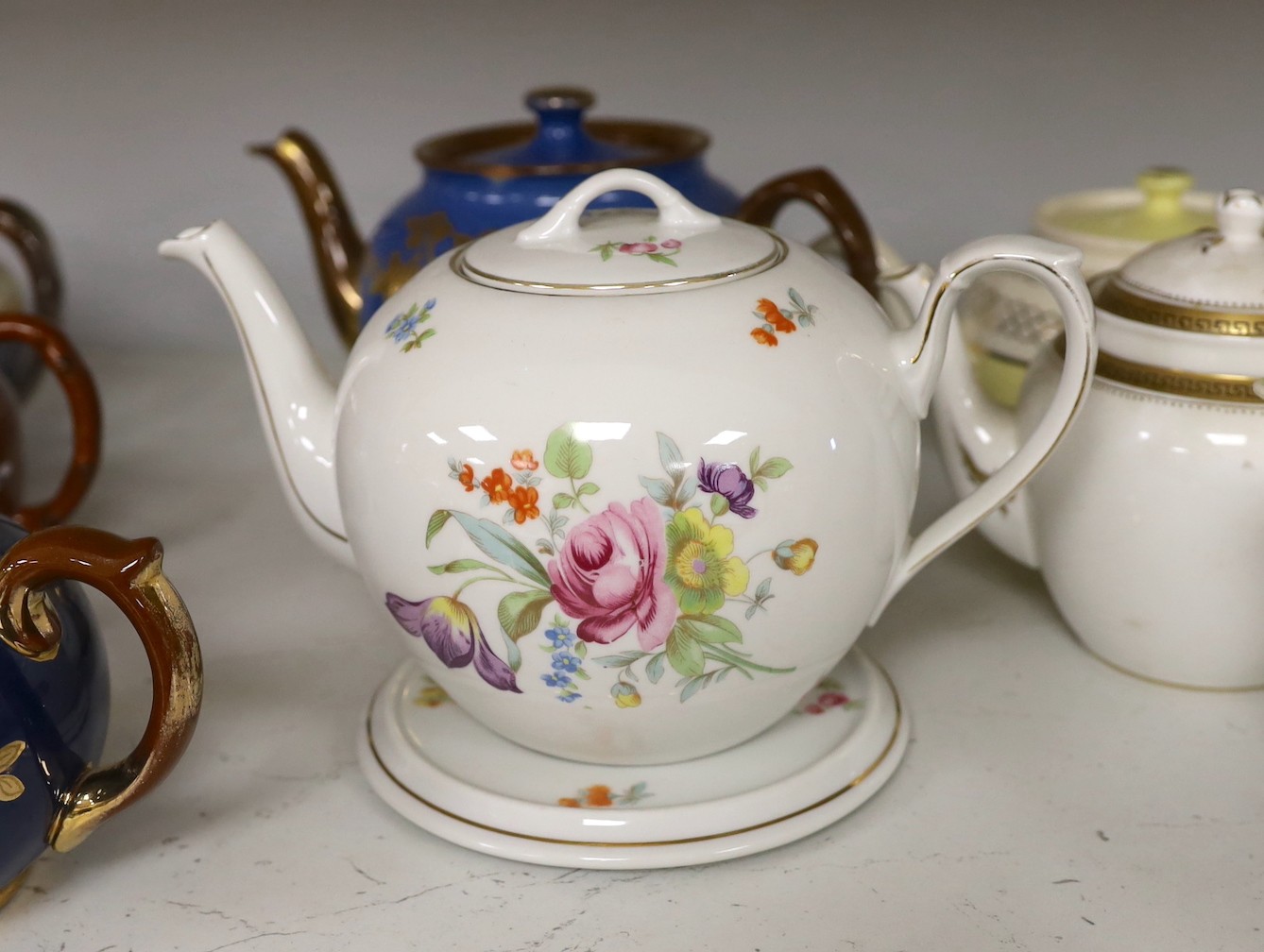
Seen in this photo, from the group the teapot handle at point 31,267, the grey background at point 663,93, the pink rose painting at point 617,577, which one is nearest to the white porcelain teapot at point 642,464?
the pink rose painting at point 617,577

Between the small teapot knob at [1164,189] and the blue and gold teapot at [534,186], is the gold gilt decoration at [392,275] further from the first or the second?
the small teapot knob at [1164,189]

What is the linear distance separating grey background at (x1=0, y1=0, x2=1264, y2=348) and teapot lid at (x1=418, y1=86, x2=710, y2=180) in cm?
34

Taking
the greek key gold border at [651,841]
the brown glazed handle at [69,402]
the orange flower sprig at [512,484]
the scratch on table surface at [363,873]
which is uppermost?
the orange flower sprig at [512,484]

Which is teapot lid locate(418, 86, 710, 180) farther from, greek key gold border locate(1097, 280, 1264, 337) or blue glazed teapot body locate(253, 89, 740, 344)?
greek key gold border locate(1097, 280, 1264, 337)

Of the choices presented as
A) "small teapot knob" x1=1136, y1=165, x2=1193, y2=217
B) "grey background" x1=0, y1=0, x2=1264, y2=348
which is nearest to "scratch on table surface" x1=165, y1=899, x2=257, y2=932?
"small teapot knob" x1=1136, y1=165, x2=1193, y2=217

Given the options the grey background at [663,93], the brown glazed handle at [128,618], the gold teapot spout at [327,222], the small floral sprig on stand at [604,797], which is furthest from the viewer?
the grey background at [663,93]

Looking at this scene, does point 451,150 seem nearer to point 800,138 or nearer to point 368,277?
point 368,277

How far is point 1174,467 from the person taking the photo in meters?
0.78

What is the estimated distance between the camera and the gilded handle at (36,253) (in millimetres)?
1216

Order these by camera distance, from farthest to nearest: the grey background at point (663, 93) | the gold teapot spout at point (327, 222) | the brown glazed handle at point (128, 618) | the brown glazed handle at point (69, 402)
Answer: the grey background at point (663, 93) → the gold teapot spout at point (327, 222) → the brown glazed handle at point (69, 402) → the brown glazed handle at point (128, 618)

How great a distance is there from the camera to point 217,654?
92cm

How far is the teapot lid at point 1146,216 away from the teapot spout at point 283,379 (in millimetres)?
604

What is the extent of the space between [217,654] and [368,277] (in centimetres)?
31

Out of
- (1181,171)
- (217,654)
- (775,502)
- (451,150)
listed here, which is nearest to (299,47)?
(451,150)
